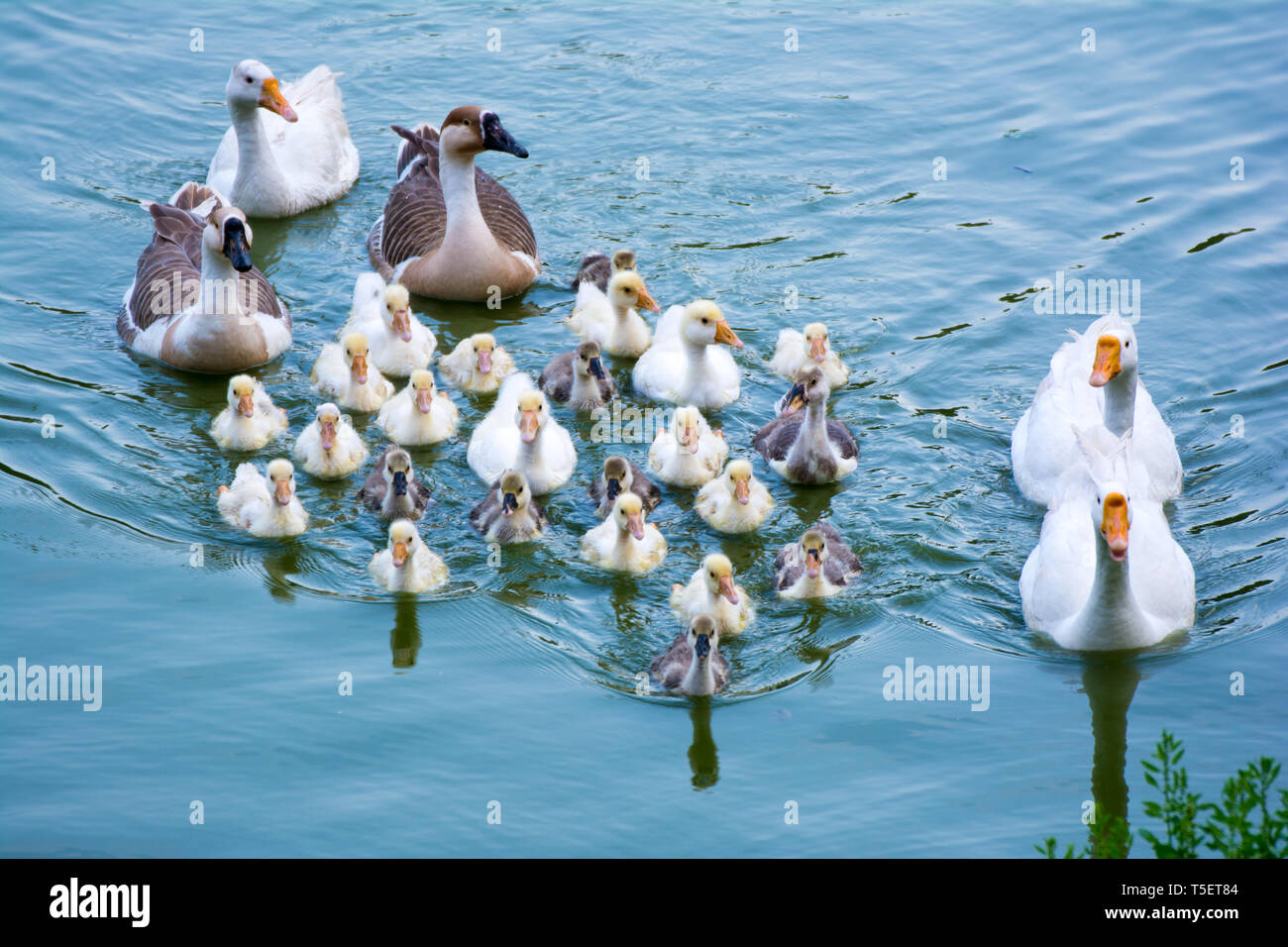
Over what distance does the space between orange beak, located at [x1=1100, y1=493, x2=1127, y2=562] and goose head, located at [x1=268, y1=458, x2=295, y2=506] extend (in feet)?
15.9

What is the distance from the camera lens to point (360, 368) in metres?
11.1

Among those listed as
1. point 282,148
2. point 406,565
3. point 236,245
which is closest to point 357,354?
point 236,245

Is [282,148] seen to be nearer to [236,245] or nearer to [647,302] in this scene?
[236,245]

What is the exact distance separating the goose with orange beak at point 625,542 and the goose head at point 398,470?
1184 mm

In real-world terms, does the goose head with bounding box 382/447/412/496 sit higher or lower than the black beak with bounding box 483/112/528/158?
lower

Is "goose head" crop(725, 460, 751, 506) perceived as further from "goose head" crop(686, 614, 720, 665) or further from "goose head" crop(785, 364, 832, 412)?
"goose head" crop(686, 614, 720, 665)

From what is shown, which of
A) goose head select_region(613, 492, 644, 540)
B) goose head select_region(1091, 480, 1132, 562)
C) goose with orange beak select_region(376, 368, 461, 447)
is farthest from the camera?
goose with orange beak select_region(376, 368, 461, 447)

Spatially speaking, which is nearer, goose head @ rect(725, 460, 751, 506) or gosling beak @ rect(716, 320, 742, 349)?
goose head @ rect(725, 460, 751, 506)

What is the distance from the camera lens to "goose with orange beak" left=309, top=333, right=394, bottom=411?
11.0 metres

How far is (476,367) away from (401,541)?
285cm

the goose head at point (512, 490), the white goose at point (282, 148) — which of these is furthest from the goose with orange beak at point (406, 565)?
the white goose at point (282, 148)

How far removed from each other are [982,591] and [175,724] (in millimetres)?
4751

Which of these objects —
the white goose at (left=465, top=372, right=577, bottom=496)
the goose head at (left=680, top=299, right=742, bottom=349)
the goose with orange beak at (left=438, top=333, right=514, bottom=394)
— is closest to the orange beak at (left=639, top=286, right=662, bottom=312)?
the goose head at (left=680, top=299, right=742, bottom=349)

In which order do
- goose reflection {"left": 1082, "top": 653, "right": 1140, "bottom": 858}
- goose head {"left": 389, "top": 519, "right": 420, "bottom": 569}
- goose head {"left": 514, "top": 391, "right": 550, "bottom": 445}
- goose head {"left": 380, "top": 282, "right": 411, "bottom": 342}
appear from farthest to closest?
goose head {"left": 380, "top": 282, "right": 411, "bottom": 342} → goose head {"left": 514, "top": 391, "right": 550, "bottom": 445} → goose head {"left": 389, "top": 519, "right": 420, "bottom": 569} → goose reflection {"left": 1082, "top": 653, "right": 1140, "bottom": 858}
